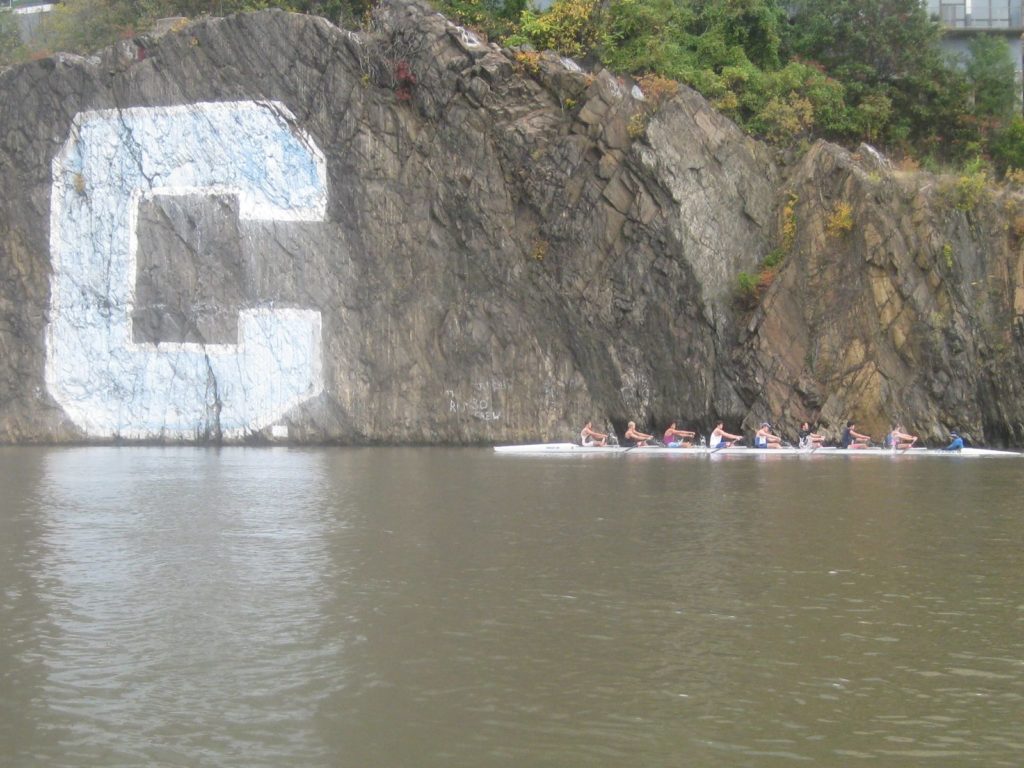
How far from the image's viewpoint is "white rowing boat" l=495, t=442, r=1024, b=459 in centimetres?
2770

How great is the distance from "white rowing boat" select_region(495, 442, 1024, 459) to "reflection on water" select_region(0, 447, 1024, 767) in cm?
1050

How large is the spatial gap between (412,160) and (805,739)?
95.1 ft

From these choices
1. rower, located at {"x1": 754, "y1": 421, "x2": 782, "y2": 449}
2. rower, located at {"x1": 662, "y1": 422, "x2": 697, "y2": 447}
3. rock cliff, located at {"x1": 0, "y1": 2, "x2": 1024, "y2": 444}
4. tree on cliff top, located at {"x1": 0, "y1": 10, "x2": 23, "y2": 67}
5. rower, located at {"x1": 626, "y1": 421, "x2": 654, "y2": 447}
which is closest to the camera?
rower, located at {"x1": 754, "y1": 421, "x2": 782, "y2": 449}

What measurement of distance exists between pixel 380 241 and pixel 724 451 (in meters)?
12.2

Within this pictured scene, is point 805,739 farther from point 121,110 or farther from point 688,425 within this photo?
point 121,110

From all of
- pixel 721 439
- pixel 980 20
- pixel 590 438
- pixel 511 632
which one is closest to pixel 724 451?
pixel 721 439

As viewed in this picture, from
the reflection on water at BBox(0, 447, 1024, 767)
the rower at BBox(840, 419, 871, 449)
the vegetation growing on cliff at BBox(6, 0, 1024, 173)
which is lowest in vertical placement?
the reflection on water at BBox(0, 447, 1024, 767)

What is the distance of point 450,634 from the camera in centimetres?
967

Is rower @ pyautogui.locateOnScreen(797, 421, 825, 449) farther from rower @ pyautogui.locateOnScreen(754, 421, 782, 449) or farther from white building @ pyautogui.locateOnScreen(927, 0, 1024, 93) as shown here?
white building @ pyautogui.locateOnScreen(927, 0, 1024, 93)

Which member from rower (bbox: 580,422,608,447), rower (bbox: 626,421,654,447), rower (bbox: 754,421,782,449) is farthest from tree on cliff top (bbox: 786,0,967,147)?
rower (bbox: 580,422,608,447)

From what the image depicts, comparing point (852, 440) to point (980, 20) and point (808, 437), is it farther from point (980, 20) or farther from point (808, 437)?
point (980, 20)

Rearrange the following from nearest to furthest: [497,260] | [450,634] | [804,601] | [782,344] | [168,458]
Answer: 1. [450,634]
2. [804,601]
3. [168,458]
4. [782,344]
5. [497,260]

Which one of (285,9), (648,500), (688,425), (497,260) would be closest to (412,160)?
(497,260)

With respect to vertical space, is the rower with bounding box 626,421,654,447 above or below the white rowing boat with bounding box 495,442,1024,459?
above
